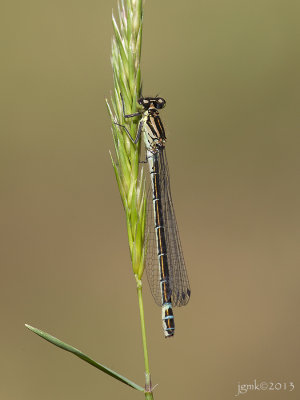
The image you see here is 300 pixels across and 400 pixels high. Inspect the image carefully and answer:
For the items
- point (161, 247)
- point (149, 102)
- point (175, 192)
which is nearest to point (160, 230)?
point (161, 247)

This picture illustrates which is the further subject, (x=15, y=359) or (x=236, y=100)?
(x=236, y=100)

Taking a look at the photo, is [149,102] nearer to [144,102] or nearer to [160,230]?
[144,102]

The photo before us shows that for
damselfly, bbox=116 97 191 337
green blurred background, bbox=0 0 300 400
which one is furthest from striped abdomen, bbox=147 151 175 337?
green blurred background, bbox=0 0 300 400

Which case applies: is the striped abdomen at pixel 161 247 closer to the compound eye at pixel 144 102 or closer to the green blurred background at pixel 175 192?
the compound eye at pixel 144 102

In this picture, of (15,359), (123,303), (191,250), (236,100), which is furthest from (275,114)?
(15,359)

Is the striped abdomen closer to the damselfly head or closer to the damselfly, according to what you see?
the damselfly

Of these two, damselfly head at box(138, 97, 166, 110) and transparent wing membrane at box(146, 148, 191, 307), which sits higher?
damselfly head at box(138, 97, 166, 110)

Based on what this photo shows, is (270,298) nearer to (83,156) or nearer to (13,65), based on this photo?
(83,156)
